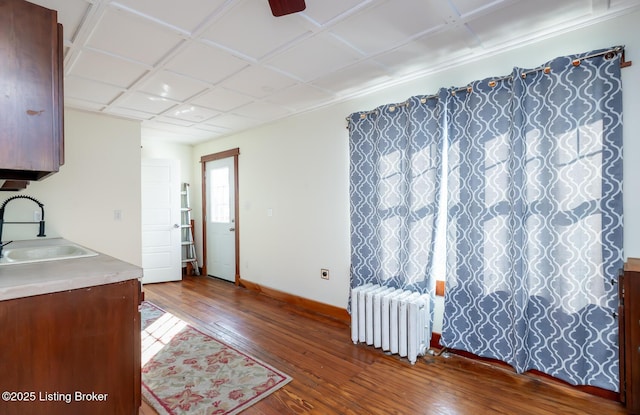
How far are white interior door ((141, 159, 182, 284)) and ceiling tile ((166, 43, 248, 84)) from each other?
9.32 ft

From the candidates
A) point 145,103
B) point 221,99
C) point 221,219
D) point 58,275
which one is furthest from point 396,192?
point 221,219

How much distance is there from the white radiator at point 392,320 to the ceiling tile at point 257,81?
2120 mm

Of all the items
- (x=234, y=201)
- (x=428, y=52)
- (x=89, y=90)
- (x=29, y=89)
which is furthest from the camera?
(x=234, y=201)

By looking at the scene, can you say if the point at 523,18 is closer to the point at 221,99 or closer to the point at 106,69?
the point at 221,99

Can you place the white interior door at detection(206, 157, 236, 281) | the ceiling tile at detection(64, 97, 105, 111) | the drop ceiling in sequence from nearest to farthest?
the drop ceiling, the ceiling tile at detection(64, 97, 105, 111), the white interior door at detection(206, 157, 236, 281)

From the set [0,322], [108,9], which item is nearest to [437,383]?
[0,322]

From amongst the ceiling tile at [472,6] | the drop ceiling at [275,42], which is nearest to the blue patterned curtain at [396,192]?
the drop ceiling at [275,42]

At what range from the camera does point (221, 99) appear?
3.41m

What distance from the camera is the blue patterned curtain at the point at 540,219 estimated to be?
199cm

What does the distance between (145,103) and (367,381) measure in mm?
3581

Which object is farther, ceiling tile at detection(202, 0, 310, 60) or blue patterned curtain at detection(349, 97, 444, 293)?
blue patterned curtain at detection(349, 97, 444, 293)

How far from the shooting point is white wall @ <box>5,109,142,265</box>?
3.40 metres

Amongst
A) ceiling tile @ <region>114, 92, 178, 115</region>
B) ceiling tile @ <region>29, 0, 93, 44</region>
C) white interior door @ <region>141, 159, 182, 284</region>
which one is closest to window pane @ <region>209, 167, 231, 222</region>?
white interior door @ <region>141, 159, 182, 284</region>

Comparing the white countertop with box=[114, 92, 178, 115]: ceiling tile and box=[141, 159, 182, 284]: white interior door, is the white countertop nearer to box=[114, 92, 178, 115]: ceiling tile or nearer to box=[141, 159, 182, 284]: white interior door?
box=[114, 92, 178, 115]: ceiling tile
